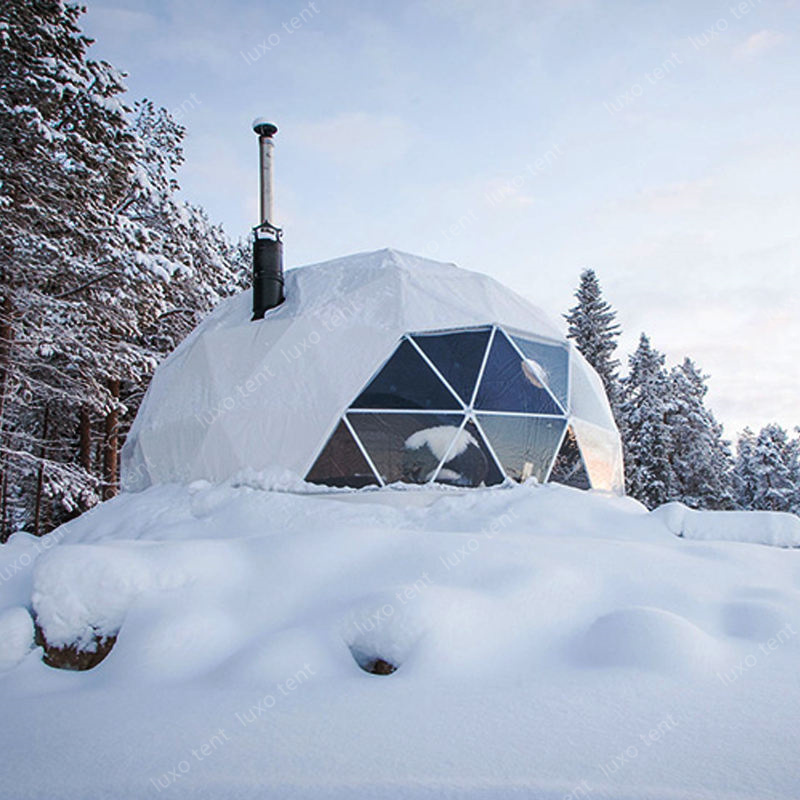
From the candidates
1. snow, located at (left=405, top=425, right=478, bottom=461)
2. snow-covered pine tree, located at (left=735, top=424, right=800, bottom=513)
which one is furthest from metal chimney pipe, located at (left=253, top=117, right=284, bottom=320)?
snow-covered pine tree, located at (left=735, top=424, right=800, bottom=513)

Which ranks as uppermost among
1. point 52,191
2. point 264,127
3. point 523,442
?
point 264,127

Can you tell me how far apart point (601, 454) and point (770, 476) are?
31.1 meters

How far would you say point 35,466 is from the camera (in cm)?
1134

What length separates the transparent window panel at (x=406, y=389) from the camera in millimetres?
7102

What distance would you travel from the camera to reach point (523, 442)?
7324 millimetres

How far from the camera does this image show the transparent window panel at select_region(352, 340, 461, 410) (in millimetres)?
7102

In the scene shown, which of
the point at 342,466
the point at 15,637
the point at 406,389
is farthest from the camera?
the point at 406,389

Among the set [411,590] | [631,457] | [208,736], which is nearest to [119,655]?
[208,736]

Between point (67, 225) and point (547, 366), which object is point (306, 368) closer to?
point (547, 366)

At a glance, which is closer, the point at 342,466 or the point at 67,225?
the point at 342,466

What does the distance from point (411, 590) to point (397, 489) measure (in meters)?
3.20

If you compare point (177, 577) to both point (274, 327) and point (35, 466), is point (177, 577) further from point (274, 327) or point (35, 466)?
point (35, 466)

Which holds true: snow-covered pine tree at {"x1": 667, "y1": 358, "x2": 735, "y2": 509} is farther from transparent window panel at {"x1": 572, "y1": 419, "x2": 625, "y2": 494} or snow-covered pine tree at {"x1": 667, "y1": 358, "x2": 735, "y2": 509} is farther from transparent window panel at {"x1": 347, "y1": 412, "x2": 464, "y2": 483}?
transparent window panel at {"x1": 347, "y1": 412, "x2": 464, "y2": 483}

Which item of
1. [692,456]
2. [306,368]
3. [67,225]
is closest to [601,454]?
[306,368]
